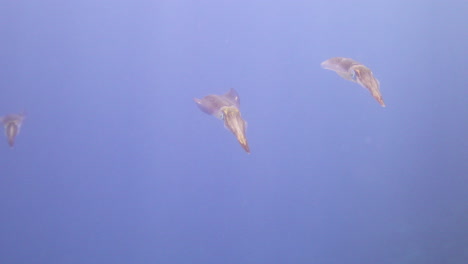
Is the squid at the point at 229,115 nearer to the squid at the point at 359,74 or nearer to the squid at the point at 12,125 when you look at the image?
the squid at the point at 359,74

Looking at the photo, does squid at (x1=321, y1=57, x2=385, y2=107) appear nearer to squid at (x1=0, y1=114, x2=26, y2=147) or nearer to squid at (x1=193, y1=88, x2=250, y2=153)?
squid at (x1=193, y1=88, x2=250, y2=153)

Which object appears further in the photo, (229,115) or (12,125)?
(12,125)

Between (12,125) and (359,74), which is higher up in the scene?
(12,125)

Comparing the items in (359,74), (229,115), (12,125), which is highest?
(12,125)

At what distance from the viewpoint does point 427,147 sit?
8.16 meters

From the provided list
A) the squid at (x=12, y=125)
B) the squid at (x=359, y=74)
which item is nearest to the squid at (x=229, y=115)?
the squid at (x=359, y=74)

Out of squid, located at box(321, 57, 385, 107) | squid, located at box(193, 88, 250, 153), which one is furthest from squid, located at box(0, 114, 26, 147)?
squid, located at box(321, 57, 385, 107)

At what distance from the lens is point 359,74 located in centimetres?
279

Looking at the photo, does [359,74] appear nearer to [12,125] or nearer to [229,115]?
[229,115]

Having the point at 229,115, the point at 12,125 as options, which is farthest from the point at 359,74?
the point at 12,125

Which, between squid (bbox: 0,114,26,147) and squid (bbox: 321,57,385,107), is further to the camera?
squid (bbox: 0,114,26,147)

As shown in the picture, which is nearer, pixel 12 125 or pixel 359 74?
pixel 359 74

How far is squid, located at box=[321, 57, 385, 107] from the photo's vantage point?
8.59 ft

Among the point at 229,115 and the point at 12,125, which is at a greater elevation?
the point at 12,125
